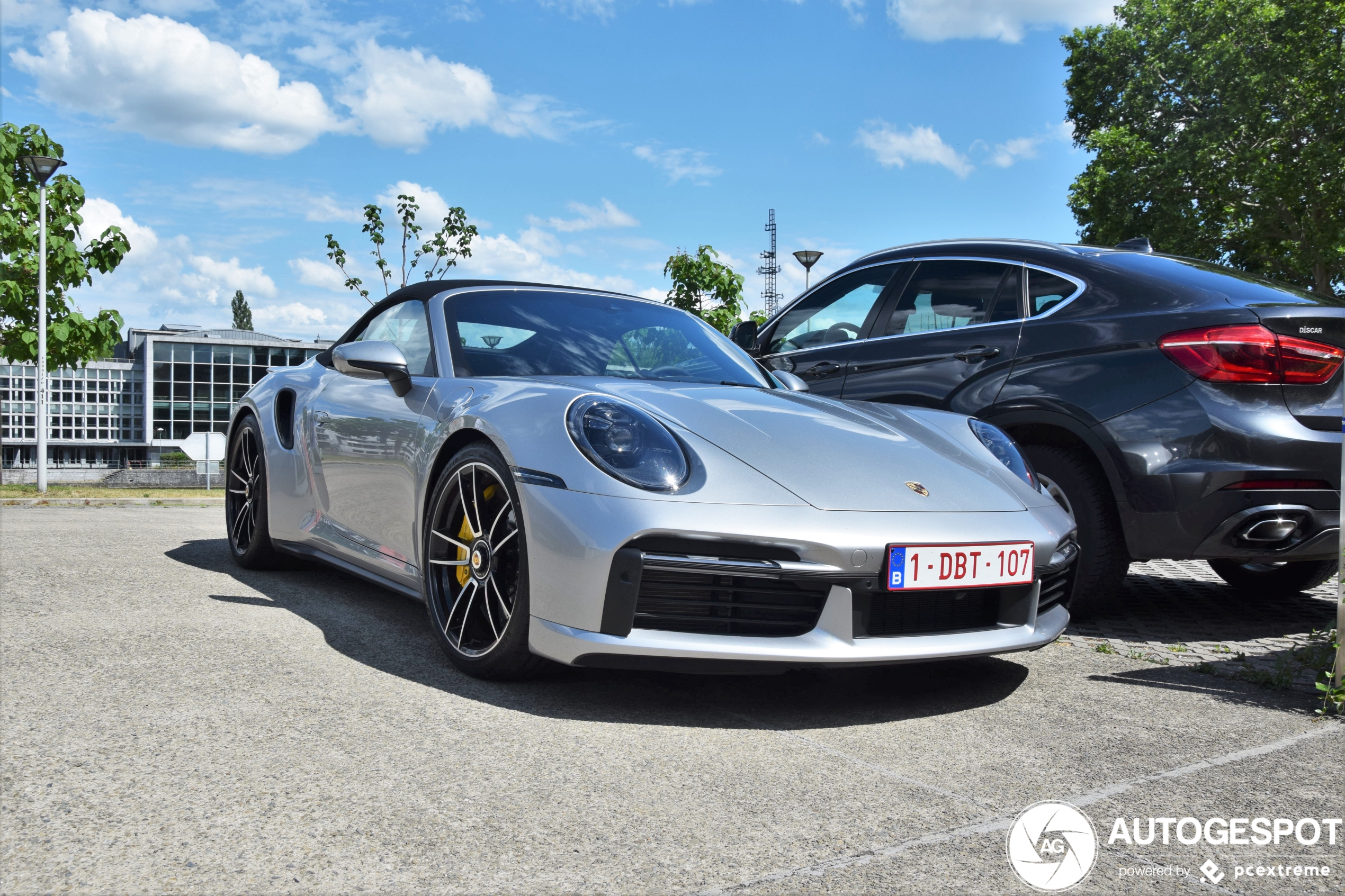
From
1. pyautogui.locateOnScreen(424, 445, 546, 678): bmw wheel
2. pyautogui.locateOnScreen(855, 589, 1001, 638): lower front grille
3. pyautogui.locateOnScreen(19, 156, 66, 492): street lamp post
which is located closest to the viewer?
pyautogui.locateOnScreen(855, 589, 1001, 638): lower front grille

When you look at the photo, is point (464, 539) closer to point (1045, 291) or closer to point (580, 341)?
point (580, 341)

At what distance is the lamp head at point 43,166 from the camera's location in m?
17.2

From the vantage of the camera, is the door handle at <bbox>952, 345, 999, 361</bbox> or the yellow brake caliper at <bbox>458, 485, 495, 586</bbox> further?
the door handle at <bbox>952, 345, 999, 361</bbox>

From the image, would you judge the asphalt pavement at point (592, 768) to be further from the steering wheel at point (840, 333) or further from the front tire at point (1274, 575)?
the steering wheel at point (840, 333)

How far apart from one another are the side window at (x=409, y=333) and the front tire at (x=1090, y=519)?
2.43m

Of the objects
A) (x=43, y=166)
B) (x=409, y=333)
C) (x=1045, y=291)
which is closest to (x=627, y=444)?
(x=409, y=333)

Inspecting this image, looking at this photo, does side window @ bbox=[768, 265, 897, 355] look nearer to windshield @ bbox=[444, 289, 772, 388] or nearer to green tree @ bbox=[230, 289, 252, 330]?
windshield @ bbox=[444, 289, 772, 388]

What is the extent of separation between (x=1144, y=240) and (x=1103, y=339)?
1255 millimetres

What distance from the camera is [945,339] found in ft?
15.9

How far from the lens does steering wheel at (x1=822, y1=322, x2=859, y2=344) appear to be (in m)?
5.40

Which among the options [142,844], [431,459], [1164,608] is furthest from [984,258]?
[142,844]

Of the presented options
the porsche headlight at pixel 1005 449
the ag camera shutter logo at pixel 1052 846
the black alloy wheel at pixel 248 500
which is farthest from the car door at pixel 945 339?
the black alloy wheel at pixel 248 500

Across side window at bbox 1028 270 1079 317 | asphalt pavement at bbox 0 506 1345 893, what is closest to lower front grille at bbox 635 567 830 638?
asphalt pavement at bbox 0 506 1345 893

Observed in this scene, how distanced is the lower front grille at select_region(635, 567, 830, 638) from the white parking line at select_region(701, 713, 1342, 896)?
28 cm
